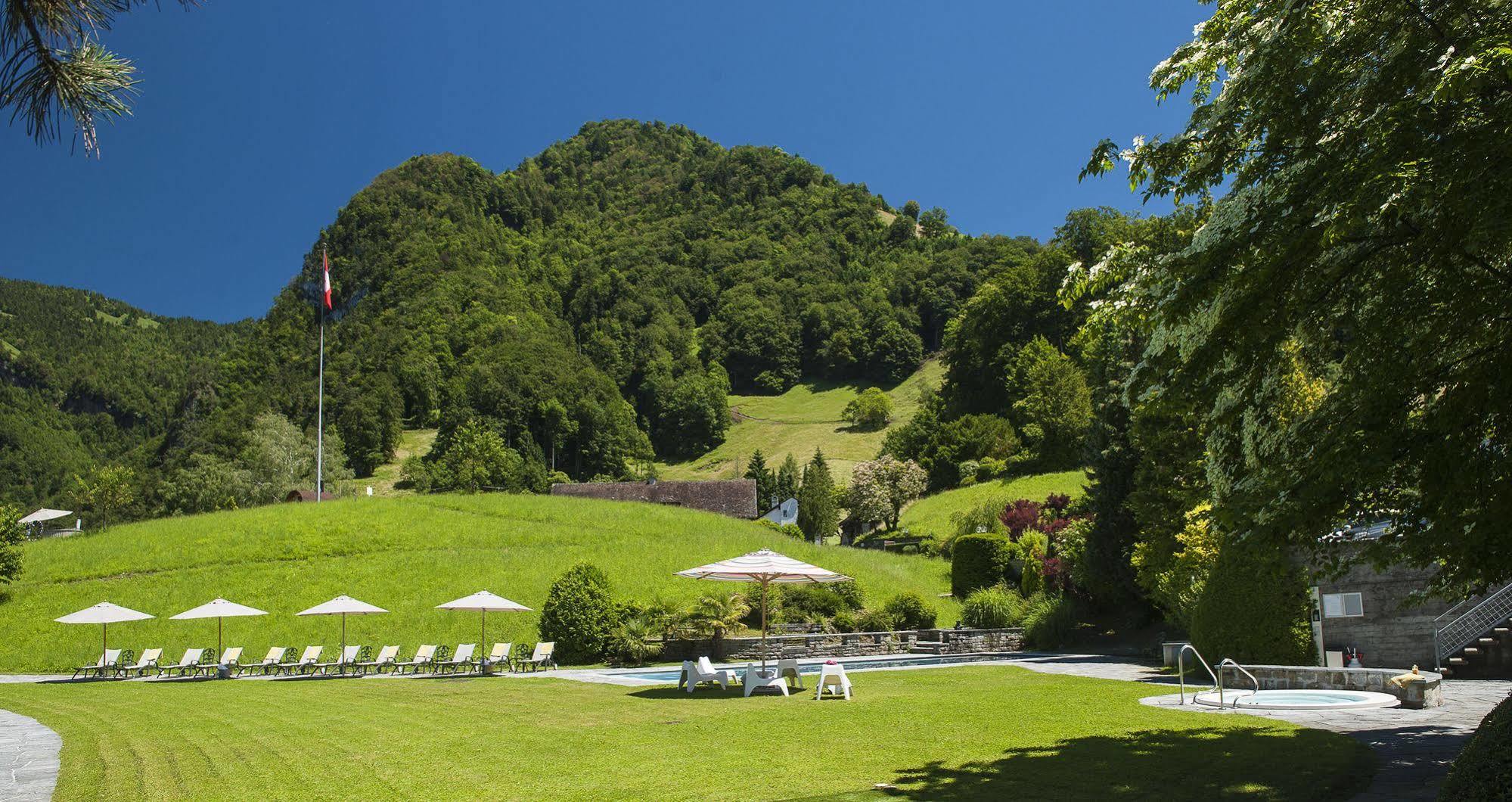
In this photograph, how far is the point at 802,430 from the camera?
10681cm

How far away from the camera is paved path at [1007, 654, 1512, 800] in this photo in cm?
748

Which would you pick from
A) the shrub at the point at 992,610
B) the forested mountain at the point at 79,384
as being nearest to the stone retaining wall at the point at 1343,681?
the shrub at the point at 992,610

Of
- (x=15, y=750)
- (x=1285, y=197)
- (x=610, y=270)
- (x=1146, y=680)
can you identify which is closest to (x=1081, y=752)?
(x=1285, y=197)

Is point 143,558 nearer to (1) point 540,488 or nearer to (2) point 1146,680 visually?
(2) point 1146,680

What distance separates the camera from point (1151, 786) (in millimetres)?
7504

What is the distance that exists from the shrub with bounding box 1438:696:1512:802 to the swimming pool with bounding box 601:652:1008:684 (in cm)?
1561

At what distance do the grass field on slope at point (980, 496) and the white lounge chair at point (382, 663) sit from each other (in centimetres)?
2994

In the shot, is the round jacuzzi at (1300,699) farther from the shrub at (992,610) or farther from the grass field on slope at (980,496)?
the grass field on slope at (980,496)

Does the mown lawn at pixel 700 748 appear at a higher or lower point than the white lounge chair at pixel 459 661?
higher

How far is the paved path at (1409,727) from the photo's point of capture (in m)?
7.48

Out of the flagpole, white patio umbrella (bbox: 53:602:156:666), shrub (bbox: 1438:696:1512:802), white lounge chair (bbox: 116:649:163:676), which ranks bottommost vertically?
white lounge chair (bbox: 116:649:163:676)

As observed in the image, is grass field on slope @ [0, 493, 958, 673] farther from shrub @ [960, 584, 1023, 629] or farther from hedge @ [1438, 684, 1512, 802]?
hedge @ [1438, 684, 1512, 802]

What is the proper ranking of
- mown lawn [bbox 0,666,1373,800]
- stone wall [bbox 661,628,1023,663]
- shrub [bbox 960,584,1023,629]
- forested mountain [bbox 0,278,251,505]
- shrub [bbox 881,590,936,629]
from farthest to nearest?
1. forested mountain [bbox 0,278,251,505]
2. shrub [bbox 881,590,936,629]
3. shrub [bbox 960,584,1023,629]
4. stone wall [bbox 661,628,1023,663]
5. mown lawn [bbox 0,666,1373,800]

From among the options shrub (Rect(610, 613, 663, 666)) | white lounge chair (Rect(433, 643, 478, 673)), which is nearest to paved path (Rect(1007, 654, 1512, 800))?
shrub (Rect(610, 613, 663, 666))
